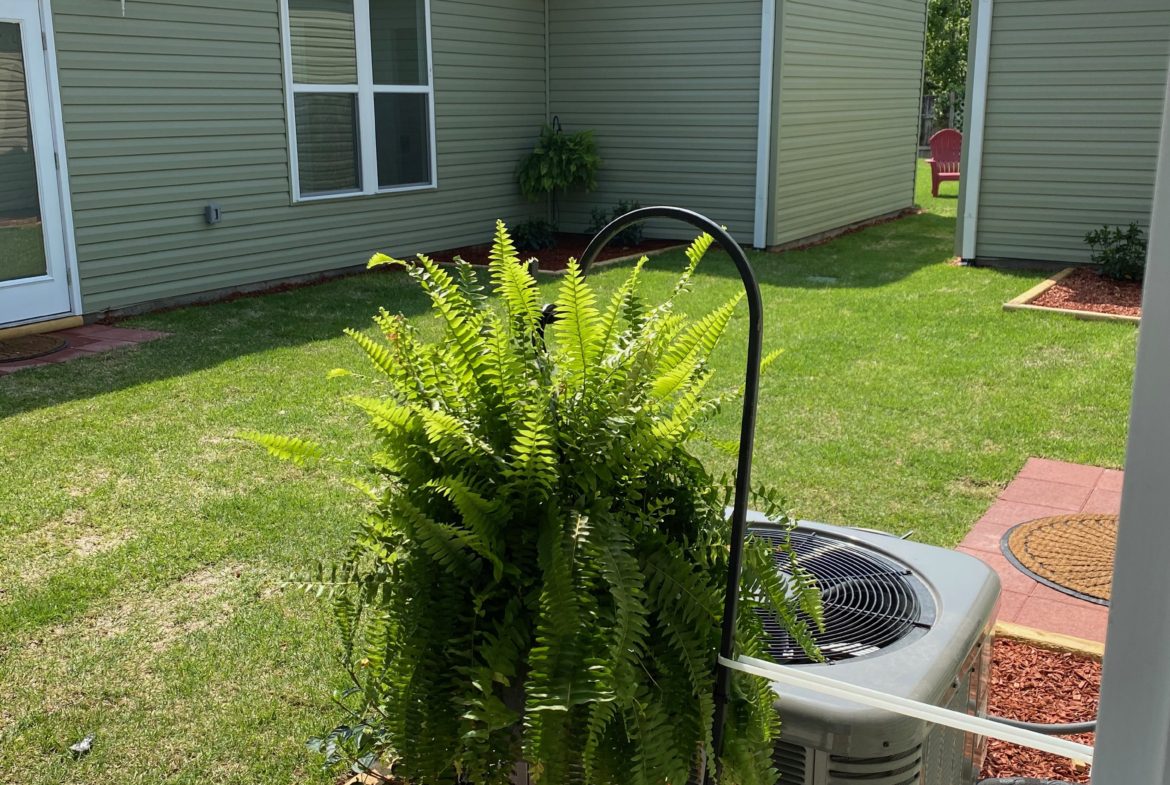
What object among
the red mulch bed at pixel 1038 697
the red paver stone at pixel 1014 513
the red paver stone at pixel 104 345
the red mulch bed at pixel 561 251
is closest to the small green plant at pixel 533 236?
the red mulch bed at pixel 561 251

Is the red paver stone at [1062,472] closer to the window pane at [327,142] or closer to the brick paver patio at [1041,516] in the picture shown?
the brick paver patio at [1041,516]

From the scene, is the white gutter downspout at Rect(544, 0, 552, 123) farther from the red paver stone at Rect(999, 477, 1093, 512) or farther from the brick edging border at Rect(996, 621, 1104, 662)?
the brick edging border at Rect(996, 621, 1104, 662)

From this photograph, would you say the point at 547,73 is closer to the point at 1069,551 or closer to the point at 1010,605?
the point at 1069,551

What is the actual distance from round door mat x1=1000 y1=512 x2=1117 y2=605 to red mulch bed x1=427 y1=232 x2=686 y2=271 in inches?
256

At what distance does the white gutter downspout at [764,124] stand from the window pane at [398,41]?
3382 millimetres

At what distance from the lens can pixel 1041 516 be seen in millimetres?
4184

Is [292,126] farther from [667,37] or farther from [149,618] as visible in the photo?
[149,618]

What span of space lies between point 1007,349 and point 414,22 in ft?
20.7

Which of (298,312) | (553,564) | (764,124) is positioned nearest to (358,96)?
(298,312)

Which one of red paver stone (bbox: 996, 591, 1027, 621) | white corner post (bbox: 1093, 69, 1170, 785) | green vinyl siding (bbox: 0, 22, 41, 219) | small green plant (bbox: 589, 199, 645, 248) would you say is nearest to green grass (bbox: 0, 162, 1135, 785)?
red paver stone (bbox: 996, 591, 1027, 621)

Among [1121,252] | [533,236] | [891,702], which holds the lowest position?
[533,236]

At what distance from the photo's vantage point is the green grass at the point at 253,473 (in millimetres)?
2871

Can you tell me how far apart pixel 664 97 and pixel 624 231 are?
1.48 meters

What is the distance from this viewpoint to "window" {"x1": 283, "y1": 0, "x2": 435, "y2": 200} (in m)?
9.26
